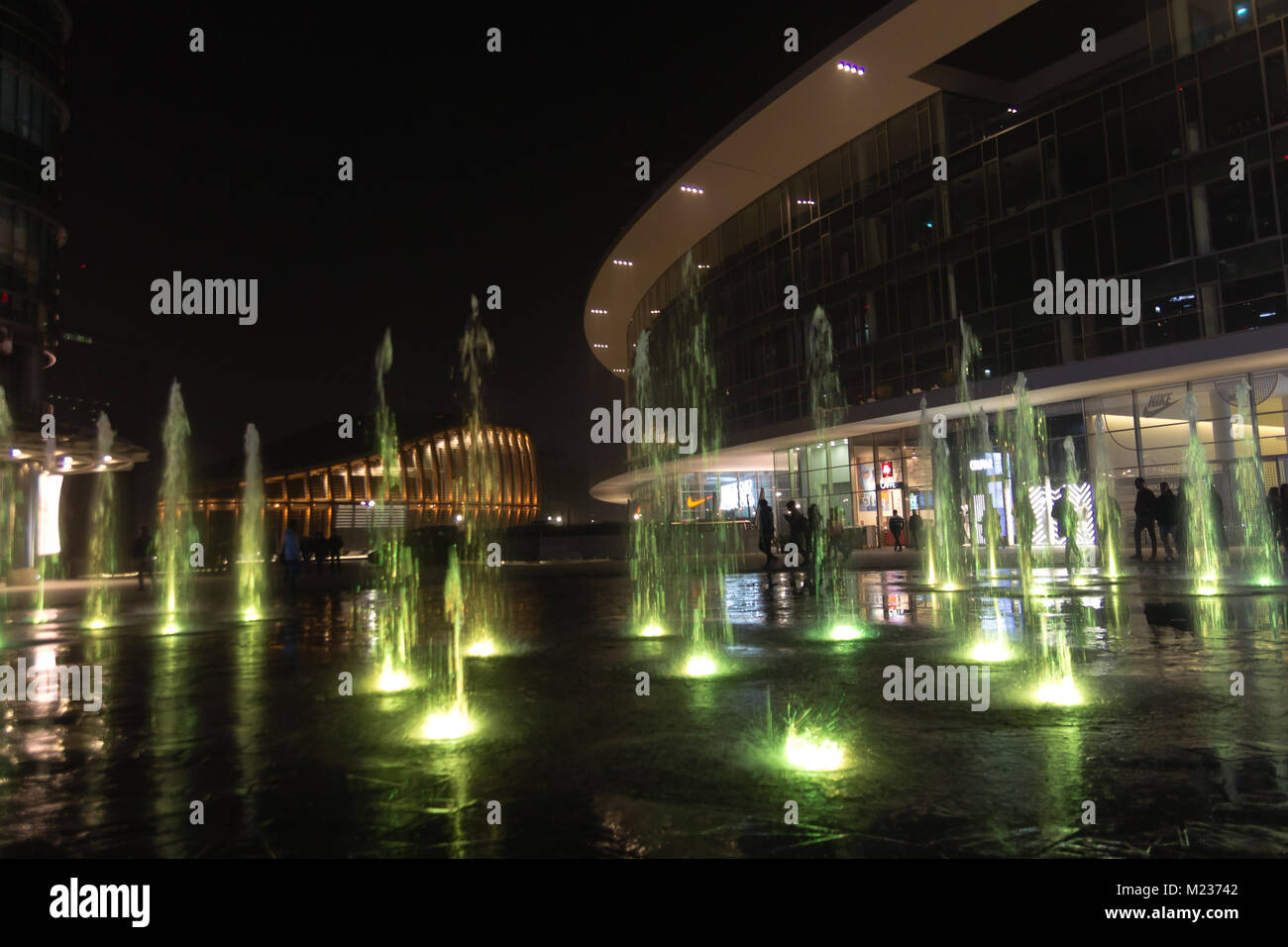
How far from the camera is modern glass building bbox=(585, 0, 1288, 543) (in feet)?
73.1

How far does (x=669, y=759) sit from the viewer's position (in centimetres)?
449

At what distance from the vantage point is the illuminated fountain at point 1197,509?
1989cm

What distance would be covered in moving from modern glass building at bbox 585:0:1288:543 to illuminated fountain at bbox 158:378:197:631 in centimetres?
2269

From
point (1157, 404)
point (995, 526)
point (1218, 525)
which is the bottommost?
point (1218, 525)

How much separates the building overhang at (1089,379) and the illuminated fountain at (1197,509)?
156 cm

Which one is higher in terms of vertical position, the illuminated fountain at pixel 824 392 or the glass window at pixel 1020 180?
the glass window at pixel 1020 180

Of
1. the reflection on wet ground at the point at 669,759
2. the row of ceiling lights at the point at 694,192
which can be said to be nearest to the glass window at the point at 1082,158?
the row of ceiling lights at the point at 694,192

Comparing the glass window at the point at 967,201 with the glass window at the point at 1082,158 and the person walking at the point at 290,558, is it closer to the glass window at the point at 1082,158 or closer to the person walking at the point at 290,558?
the glass window at the point at 1082,158

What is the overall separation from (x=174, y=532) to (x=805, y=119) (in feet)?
86.4

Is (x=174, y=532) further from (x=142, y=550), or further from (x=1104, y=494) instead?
(x=1104, y=494)

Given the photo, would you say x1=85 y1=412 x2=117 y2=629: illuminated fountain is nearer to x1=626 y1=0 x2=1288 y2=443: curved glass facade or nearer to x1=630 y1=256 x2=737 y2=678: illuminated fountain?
x1=630 y1=256 x2=737 y2=678: illuminated fountain

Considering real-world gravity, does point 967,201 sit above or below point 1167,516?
above

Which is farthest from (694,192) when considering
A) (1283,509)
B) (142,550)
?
(1283,509)
